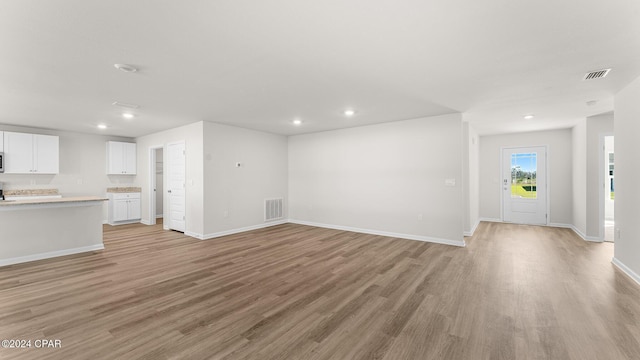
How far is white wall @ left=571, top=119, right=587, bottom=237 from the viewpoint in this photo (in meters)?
5.48

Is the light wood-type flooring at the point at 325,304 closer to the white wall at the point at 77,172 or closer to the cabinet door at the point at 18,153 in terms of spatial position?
the cabinet door at the point at 18,153

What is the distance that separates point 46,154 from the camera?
6.28 metres

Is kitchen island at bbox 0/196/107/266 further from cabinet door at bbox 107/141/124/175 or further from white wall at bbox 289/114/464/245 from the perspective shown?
white wall at bbox 289/114/464/245

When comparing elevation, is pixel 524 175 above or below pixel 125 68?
below

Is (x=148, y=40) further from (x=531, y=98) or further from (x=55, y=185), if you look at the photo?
(x=55, y=185)

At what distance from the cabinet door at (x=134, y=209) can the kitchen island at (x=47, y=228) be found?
3124mm

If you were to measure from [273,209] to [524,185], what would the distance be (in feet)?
22.3

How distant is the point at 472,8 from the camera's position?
1909mm

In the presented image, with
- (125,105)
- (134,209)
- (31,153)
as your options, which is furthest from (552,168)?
(31,153)

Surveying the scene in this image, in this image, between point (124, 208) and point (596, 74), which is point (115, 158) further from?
point (596, 74)

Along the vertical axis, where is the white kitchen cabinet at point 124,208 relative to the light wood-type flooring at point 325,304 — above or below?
above

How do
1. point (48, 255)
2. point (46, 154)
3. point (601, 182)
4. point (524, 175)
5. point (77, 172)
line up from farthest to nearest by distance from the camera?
point (524, 175) → point (77, 172) → point (46, 154) → point (601, 182) → point (48, 255)

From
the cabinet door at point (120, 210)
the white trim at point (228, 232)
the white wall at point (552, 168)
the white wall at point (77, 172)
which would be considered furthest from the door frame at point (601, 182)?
the white wall at point (77, 172)

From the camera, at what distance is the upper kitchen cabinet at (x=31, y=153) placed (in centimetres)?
579
